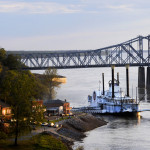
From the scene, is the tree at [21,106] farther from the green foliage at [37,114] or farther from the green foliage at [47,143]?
the green foliage at [47,143]

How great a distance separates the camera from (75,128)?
81062 mm

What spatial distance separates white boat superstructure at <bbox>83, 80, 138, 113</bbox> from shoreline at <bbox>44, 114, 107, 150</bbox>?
561 inches

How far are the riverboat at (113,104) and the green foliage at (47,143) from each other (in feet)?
139

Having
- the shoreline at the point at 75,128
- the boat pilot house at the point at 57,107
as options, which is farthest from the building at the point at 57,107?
the shoreline at the point at 75,128

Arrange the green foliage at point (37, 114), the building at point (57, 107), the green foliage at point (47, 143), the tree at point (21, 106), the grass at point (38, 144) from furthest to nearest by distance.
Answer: the building at point (57, 107) < the green foliage at point (37, 114) < the tree at point (21, 106) < the green foliage at point (47, 143) < the grass at point (38, 144)

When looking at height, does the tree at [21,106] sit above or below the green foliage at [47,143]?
above

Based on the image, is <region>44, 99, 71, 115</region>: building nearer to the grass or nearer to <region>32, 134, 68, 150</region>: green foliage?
<region>32, 134, 68, 150</region>: green foliage

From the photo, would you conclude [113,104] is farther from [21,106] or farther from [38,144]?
[38,144]

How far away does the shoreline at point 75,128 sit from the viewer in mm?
69294

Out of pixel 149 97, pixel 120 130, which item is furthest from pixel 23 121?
pixel 149 97

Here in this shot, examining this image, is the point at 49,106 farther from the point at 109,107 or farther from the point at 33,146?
the point at 33,146

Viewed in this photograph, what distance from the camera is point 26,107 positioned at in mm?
64938

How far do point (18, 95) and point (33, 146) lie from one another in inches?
255

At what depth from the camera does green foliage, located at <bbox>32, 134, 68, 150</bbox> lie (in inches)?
2434
